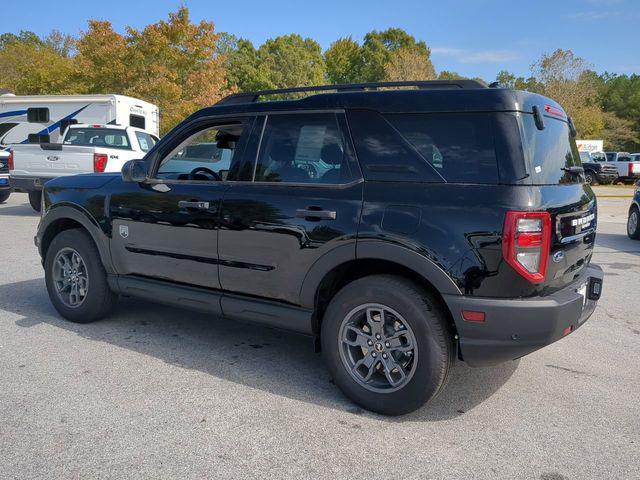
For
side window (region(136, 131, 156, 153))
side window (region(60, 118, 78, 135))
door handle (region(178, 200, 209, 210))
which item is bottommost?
door handle (region(178, 200, 209, 210))

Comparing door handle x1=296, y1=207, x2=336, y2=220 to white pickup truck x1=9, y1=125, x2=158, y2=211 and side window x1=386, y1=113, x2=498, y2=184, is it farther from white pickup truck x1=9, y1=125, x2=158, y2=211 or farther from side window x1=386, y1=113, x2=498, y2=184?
white pickup truck x1=9, y1=125, x2=158, y2=211

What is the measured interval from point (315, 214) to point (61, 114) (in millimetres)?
16799

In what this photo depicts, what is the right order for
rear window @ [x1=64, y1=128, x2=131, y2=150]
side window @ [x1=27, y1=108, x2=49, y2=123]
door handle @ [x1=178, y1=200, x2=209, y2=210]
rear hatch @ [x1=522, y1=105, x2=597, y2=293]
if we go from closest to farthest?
rear hatch @ [x1=522, y1=105, x2=597, y2=293]
door handle @ [x1=178, y1=200, x2=209, y2=210]
rear window @ [x1=64, y1=128, x2=131, y2=150]
side window @ [x1=27, y1=108, x2=49, y2=123]

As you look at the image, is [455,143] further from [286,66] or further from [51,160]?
[286,66]

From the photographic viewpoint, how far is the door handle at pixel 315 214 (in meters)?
3.42

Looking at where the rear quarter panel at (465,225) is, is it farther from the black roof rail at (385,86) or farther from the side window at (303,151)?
the black roof rail at (385,86)

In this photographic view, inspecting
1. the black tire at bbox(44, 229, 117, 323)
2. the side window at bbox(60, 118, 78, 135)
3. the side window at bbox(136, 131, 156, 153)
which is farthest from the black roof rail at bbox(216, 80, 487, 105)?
the side window at bbox(60, 118, 78, 135)

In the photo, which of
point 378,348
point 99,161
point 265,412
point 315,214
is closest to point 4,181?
point 99,161

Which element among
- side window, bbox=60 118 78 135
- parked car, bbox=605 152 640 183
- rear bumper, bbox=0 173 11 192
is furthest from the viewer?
parked car, bbox=605 152 640 183

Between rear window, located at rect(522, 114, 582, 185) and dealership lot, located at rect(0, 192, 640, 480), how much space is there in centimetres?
144

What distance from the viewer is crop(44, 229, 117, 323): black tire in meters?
4.75

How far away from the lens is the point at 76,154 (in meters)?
11.6

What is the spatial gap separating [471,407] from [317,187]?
5.57 ft

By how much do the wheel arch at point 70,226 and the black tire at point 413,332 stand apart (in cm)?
224
